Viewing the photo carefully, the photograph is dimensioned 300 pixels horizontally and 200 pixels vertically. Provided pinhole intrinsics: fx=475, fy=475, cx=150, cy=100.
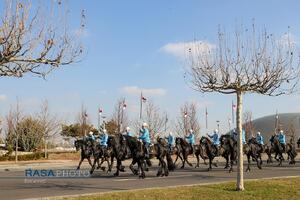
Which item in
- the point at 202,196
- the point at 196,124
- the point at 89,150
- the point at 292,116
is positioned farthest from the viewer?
the point at 292,116

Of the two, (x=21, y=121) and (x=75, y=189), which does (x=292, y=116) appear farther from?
(x=75, y=189)

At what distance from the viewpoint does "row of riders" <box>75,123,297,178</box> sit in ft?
78.0

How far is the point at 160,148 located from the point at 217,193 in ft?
27.8

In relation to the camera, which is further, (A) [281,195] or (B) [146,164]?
(B) [146,164]

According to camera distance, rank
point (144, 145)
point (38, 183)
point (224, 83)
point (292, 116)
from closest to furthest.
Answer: point (224, 83) < point (38, 183) < point (144, 145) < point (292, 116)

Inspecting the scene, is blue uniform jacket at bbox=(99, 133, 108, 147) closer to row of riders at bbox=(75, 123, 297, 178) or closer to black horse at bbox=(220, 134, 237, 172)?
row of riders at bbox=(75, 123, 297, 178)

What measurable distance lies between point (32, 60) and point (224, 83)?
827cm

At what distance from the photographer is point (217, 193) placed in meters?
16.8

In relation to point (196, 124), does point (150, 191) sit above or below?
below

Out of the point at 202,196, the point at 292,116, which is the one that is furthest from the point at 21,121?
the point at 292,116

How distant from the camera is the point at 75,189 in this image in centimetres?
1836

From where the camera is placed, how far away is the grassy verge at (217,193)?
15703 mm

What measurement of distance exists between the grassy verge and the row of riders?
239 inches

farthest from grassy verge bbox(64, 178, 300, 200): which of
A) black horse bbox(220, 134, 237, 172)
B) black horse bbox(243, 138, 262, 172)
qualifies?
black horse bbox(243, 138, 262, 172)
